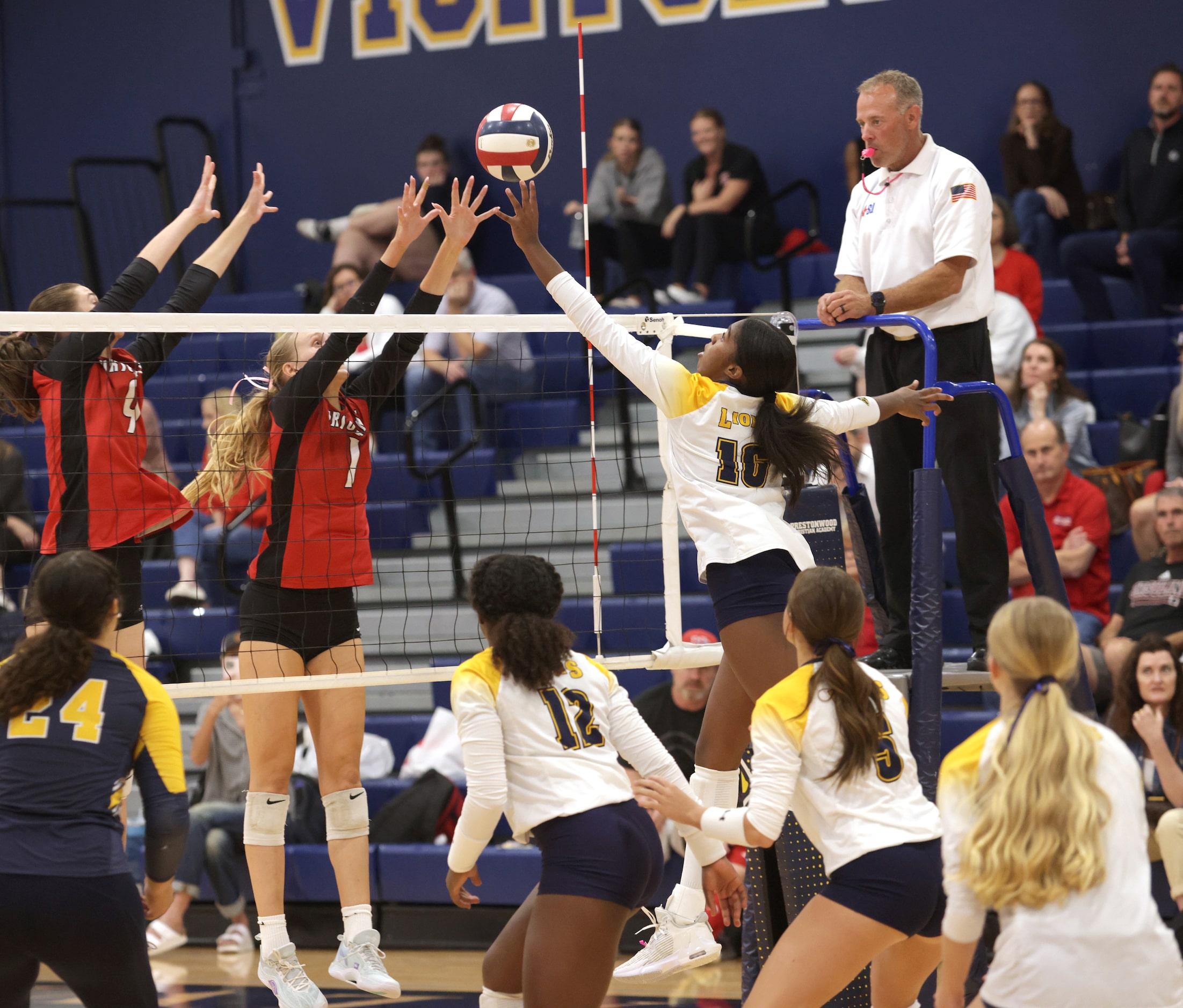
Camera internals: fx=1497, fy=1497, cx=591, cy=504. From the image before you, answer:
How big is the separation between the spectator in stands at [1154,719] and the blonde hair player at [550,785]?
10.3 ft

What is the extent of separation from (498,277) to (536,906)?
804cm

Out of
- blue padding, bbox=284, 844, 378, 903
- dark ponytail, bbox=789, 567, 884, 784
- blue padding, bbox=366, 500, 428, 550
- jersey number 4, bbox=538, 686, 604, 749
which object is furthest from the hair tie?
blue padding, bbox=366, 500, 428, 550

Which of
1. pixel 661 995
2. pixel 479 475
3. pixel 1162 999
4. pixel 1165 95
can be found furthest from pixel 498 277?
pixel 1162 999

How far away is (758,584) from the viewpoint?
4.42 m

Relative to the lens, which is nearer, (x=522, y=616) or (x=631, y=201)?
(x=522, y=616)

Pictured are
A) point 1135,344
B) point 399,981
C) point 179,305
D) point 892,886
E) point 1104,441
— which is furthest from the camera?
point 1135,344

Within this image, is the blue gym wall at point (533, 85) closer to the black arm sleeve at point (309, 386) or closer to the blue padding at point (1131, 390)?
the blue padding at point (1131, 390)

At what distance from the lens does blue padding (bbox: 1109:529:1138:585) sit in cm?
834

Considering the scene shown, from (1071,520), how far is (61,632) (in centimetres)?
573

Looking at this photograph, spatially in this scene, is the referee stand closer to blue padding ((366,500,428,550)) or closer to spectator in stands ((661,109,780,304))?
blue padding ((366,500,428,550))

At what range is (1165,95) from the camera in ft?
30.6

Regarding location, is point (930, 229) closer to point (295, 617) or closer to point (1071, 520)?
point (295, 617)

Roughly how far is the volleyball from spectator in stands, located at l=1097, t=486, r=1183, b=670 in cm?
390

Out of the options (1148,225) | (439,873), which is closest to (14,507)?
(439,873)
